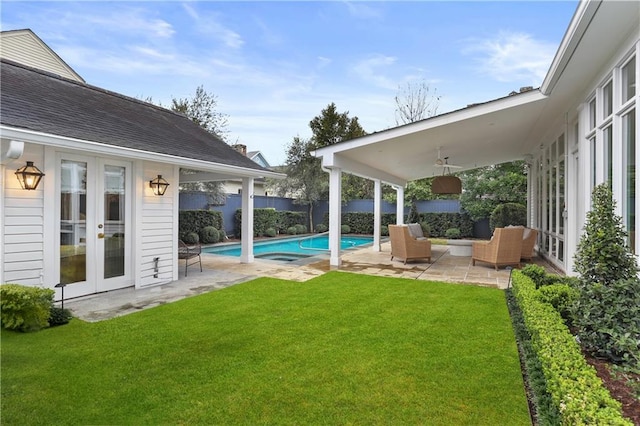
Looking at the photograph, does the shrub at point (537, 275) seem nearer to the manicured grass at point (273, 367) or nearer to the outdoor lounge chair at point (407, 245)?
the manicured grass at point (273, 367)

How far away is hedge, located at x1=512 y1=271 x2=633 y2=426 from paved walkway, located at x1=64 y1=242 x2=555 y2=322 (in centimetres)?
391

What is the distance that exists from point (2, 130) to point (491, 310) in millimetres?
7058

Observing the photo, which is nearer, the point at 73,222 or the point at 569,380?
the point at 569,380

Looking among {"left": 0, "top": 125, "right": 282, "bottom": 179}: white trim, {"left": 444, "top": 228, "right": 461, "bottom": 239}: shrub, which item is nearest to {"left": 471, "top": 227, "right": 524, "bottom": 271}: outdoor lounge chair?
{"left": 0, "top": 125, "right": 282, "bottom": 179}: white trim

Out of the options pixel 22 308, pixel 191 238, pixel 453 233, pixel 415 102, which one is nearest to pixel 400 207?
pixel 453 233

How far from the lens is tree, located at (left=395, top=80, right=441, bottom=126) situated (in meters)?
23.7

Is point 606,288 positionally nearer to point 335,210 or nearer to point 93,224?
point 335,210

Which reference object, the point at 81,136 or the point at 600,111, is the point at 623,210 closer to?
the point at 600,111

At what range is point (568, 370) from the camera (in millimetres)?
2395

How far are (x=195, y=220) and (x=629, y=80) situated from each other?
13.9 m

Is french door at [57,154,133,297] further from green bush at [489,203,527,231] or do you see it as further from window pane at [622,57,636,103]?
green bush at [489,203,527,231]

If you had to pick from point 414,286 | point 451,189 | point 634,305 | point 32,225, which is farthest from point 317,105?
point 634,305

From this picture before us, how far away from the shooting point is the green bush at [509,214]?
15.3 m

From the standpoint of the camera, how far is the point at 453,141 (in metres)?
9.26
